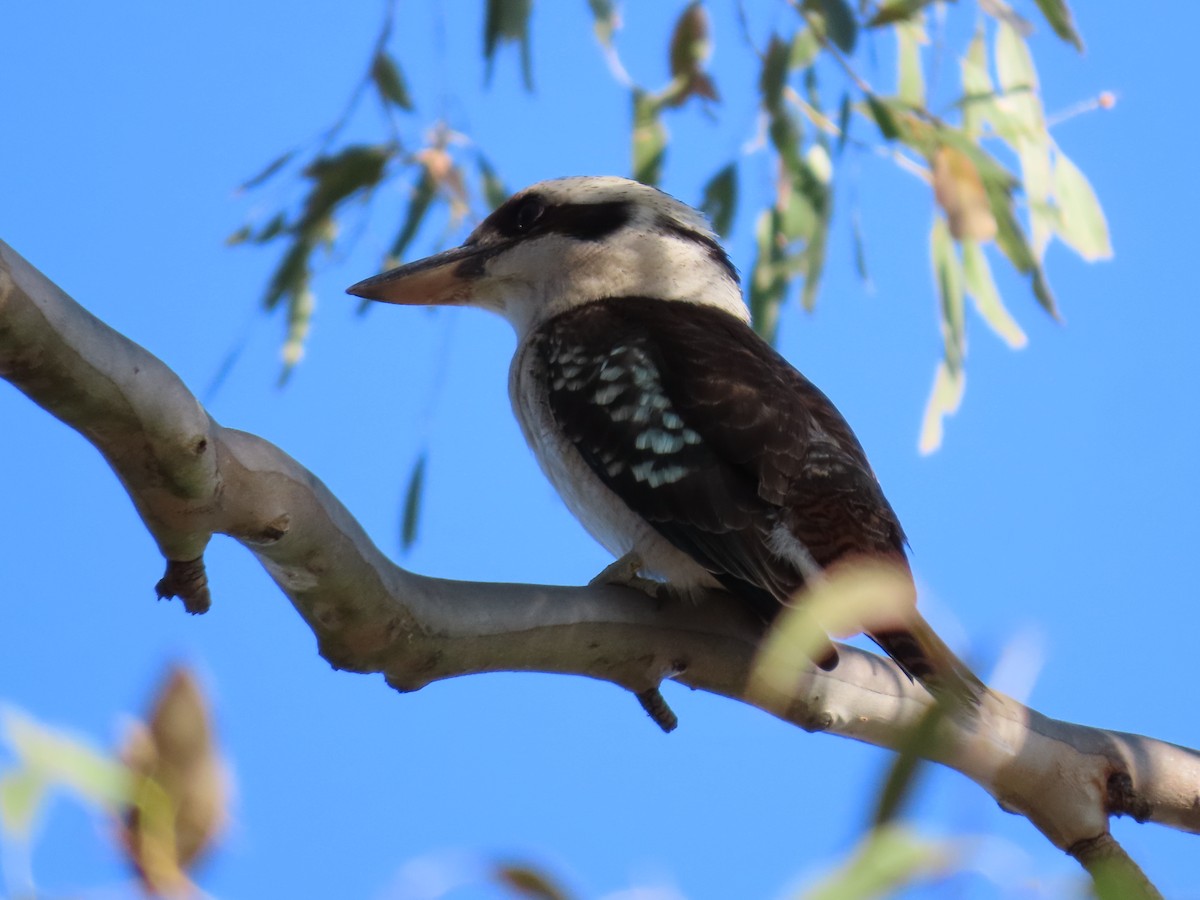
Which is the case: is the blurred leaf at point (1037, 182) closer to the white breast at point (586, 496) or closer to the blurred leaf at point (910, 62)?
the blurred leaf at point (910, 62)

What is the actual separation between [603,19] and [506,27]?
0.34 meters

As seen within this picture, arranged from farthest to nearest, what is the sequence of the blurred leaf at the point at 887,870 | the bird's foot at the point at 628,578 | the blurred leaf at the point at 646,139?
the blurred leaf at the point at 646,139
the bird's foot at the point at 628,578
the blurred leaf at the point at 887,870

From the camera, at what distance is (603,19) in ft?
10.1

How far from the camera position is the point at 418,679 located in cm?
168

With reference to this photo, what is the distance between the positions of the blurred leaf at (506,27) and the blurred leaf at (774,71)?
0.50m

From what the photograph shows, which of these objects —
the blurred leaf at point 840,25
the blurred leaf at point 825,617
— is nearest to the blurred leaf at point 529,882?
the blurred leaf at point 825,617

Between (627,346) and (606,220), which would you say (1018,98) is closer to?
(606,220)

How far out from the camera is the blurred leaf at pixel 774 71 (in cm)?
305

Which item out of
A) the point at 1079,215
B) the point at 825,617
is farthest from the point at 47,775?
the point at 1079,215

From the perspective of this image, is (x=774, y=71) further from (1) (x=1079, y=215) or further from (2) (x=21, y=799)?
(2) (x=21, y=799)

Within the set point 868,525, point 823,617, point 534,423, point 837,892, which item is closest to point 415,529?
point 534,423

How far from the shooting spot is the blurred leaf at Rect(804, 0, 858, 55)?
2.82m

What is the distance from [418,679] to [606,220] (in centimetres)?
126

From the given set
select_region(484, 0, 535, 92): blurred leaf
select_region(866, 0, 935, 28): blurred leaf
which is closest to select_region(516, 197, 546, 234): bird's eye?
select_region(484, 0, 535, 92): blurred leaf
